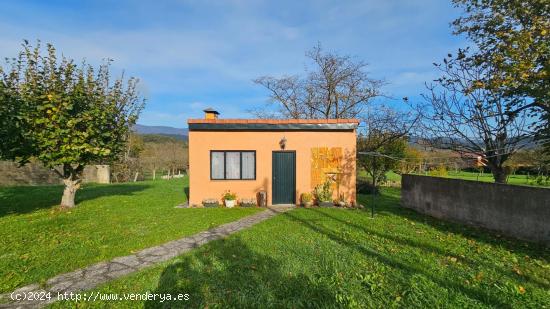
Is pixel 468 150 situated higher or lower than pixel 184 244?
higher

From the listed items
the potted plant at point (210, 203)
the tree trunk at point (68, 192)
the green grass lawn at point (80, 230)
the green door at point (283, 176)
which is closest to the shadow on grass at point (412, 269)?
the green grass lawn at point (80, 230)

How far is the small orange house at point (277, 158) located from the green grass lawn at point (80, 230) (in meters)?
1.39

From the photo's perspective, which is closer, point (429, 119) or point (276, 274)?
point (276, 274)

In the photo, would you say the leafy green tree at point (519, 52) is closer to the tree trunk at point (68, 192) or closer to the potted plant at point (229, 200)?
the potted plant at point (229, 200)

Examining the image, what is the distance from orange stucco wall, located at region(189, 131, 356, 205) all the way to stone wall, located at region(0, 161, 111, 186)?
42.3ft

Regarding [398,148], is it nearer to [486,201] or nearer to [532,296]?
[486,201]

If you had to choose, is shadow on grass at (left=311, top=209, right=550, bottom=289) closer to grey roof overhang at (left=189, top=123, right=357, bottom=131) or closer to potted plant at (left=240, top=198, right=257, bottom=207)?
potted plant at (left=240, top=198, right=257, bottom=207)

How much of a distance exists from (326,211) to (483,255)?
491cm

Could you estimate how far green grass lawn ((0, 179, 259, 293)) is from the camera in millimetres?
4598

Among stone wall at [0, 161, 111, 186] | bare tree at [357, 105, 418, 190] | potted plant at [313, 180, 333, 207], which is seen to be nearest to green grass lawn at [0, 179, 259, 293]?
potted plant at [313, 180, 333, 207]

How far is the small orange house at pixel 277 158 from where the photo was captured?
10.8 m

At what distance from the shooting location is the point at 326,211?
963 centimetres

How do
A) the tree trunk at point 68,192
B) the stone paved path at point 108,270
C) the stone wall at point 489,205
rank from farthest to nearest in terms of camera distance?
the tree trunk at point 68,192 → the stone wall at point 489,205 → the stone paved path at point 108,270

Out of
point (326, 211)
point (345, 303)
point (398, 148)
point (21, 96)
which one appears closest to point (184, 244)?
point (345, 303)
